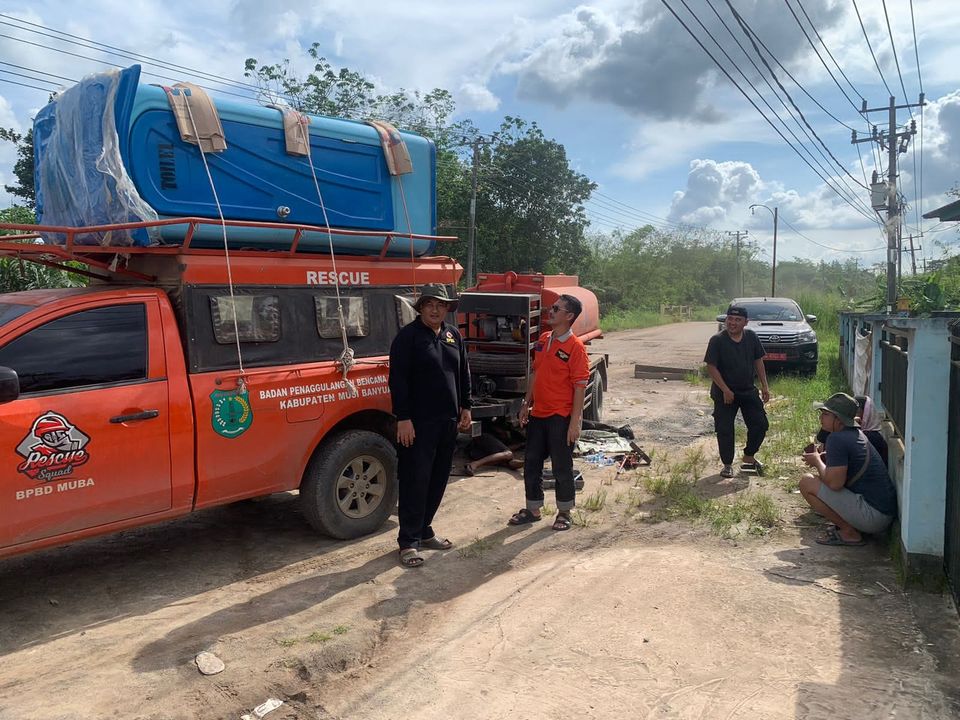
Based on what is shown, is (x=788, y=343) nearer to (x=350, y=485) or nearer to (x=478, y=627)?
(x=350, y=485)

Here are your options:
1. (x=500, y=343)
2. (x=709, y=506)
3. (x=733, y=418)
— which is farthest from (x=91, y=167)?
(x=733, y=418)

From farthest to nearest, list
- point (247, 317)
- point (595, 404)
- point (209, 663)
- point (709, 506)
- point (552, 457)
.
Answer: point (595, 404) → point (709, 506) → point (552, 457) → point (247, 317) → point (209, 663)

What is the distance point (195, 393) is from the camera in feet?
14.8

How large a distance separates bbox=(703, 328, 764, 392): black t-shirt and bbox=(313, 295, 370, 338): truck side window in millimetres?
3532

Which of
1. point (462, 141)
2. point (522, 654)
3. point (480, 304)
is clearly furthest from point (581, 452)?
point (462, 141)

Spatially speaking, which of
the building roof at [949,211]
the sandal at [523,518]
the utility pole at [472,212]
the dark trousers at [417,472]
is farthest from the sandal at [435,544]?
the utility pole at [472,212]

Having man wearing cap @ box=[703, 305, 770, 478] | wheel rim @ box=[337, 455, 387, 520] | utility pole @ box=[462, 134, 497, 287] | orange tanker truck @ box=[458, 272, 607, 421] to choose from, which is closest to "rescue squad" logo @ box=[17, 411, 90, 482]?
wheel rim @ box=[337, 455, 387, 520]

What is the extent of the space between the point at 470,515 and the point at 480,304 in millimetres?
2508

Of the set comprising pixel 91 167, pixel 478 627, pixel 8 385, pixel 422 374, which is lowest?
pixel 478 627

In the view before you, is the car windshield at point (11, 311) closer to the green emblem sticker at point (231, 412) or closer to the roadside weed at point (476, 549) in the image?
the green emblem sticker at point (231, 412)

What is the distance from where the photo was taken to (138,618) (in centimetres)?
417

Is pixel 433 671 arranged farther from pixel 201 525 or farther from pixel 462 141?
pixel 462 141

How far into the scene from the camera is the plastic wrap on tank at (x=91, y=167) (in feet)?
14.9

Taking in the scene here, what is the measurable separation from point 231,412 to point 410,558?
1.51 meters
